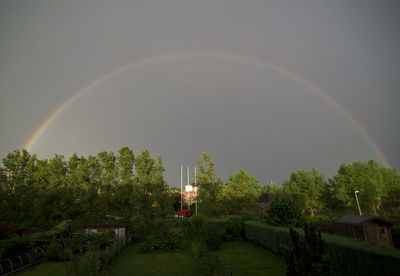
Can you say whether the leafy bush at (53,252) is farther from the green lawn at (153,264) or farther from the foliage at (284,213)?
the foliage at (284,213)

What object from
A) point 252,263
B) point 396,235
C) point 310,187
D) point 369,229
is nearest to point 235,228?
point 252,263

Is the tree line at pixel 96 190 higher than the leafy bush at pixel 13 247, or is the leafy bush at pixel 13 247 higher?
the tree line at pixel 96 190

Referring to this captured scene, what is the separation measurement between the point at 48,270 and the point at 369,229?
24186 millimetres

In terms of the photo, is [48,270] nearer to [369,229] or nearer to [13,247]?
[13,247]

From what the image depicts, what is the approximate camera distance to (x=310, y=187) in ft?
246

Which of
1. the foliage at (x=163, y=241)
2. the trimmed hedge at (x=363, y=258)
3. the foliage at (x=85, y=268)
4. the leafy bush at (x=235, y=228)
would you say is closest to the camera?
the trimmed hedge at (x=363, y=258)

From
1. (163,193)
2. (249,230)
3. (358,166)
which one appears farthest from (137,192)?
(358,166)

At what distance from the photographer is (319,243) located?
5168 millimetres

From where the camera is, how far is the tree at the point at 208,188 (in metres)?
56.2

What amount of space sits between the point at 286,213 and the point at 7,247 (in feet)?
69.6

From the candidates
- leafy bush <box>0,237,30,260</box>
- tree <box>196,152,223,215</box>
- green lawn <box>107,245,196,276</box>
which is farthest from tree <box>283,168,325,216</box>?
leafy bush <box>0,237,30,260</box>

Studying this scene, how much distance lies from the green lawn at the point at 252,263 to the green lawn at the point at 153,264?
2.66 meters

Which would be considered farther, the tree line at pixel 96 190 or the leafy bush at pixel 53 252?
the tree line at pixel 96 190

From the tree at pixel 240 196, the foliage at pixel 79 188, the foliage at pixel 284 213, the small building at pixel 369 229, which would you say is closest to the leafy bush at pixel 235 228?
the foliage at pixel 284 213
